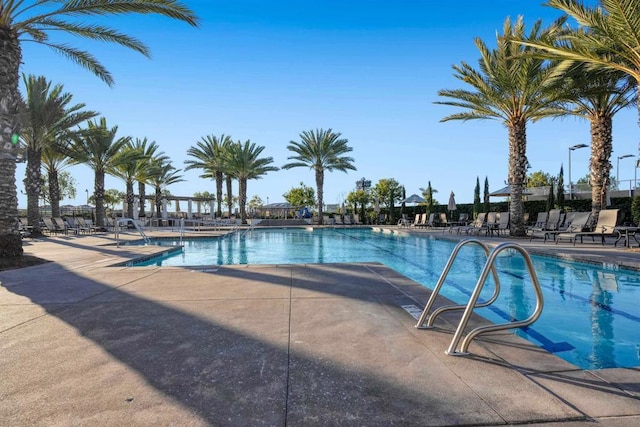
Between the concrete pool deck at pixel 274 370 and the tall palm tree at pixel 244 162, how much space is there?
28390 mm

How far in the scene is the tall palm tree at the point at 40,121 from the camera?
17219 millimetres

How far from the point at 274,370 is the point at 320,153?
2984 cm

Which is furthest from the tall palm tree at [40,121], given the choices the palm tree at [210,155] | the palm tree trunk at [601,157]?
the palm tree trunk at [601,157]

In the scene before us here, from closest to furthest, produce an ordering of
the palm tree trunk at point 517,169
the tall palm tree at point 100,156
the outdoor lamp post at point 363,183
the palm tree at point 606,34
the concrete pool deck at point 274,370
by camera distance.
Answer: the concrete pool deck at point 274,370
the palm tree at point 606,34
the palm tree trunk at point 517,169
the tall palm tree at point 100,156
the outdoor lamp post at point 363,183

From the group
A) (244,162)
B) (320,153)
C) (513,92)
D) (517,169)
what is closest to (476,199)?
(320,153)

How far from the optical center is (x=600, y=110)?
1508 centimetres

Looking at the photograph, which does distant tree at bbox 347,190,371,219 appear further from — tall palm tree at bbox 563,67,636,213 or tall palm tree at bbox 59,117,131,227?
tall palm tree at bbox 59,117,131,227

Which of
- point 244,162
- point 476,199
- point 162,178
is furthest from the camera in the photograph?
point 162,178

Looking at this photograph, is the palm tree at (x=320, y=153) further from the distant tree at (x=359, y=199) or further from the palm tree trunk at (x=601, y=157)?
the palm tree trunk at (x=601, y=157)

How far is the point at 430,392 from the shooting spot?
2066 millimetres

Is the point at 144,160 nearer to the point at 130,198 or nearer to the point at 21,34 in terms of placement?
the point at 130,198

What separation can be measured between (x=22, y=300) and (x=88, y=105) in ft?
59.7

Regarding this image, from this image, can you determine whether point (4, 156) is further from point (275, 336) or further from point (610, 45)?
point (610, 45)

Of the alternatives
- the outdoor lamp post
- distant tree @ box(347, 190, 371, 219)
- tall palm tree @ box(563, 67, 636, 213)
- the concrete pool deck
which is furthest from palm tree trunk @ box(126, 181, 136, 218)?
the outdoor lamp post
